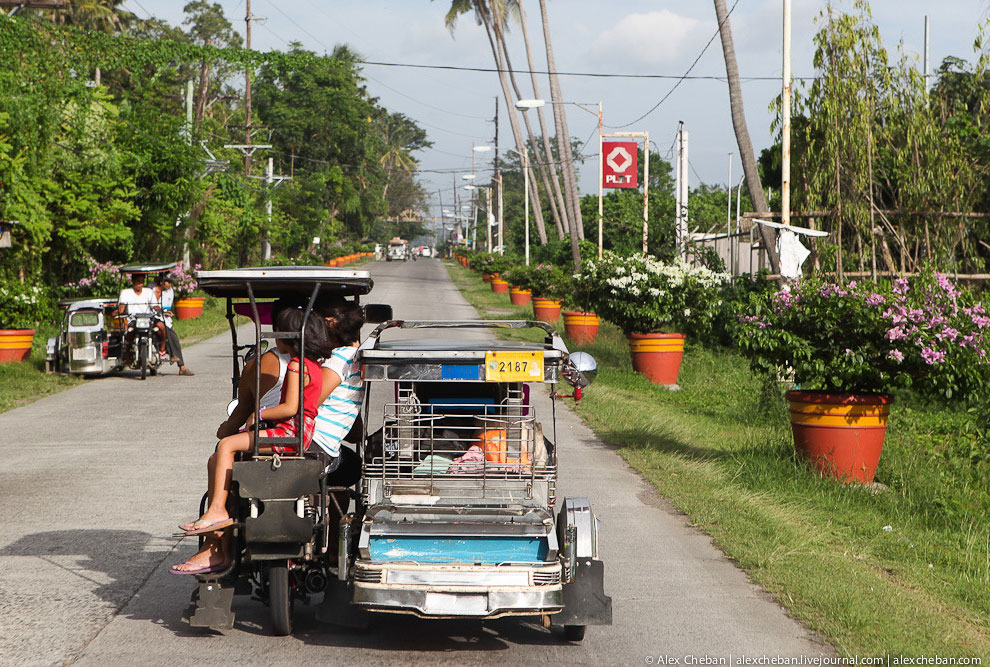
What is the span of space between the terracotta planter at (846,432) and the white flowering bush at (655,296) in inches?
322

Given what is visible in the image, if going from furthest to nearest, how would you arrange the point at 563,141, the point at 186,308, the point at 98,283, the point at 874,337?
the point at 563,141 < the point at 186,308 < the point at 98,283 < the point at 874,337

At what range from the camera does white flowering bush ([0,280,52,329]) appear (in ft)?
64.4

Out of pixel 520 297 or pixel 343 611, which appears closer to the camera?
pixel 343 611

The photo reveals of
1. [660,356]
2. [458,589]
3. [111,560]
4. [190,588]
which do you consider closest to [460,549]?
[458,589]

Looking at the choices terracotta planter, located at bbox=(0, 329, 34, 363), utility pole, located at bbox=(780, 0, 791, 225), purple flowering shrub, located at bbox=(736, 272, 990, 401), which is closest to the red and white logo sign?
utility pole, located at bbox=(780, 0, 791, 225)

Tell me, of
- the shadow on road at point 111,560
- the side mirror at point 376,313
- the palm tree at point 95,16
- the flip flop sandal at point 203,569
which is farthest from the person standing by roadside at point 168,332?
the palm tree at point 95,16

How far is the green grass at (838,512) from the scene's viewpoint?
6.38m

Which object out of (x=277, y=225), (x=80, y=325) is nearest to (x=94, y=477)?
(x=80, y=325)

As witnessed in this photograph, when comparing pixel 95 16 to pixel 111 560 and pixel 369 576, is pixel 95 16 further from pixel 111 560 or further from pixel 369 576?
pixel 369 576

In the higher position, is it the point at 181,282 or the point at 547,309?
the point at 181,282

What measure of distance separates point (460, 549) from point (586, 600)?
74cm

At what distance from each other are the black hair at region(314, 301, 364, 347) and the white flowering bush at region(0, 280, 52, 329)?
1492 centimetres

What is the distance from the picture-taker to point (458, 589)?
5.49 meters

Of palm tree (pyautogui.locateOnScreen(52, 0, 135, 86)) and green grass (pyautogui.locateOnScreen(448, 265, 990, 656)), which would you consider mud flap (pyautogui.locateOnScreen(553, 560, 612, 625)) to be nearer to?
green grass (pyautogui.locateOnScreen(448, 265, 990, 656))
